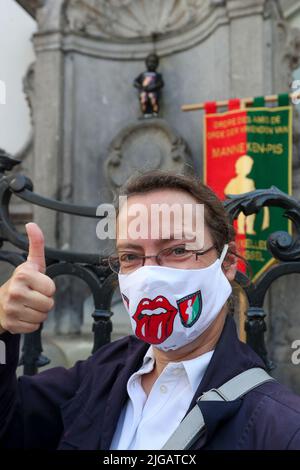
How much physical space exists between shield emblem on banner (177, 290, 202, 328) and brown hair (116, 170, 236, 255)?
169 millimetres

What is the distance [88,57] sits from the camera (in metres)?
6.03

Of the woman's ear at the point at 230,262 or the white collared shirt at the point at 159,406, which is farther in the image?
the woman's ear at the point at 230,262

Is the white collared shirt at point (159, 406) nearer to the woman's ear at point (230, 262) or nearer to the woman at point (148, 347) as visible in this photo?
the woman at point (148, 347)

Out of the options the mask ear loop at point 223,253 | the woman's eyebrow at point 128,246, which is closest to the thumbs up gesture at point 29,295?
the woman's eyebrow at point 128,246

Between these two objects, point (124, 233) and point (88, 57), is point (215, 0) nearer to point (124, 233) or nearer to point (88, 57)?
point (88, 57)

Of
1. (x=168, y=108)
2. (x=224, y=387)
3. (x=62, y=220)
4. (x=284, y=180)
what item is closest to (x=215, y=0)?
(x=168, y=108)

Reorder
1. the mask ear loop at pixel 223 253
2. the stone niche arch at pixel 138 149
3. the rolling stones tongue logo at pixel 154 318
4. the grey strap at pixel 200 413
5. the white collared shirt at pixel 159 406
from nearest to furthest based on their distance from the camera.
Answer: the grey strap at pixel 200 413 < the white collared shirt at pixel 159 406 < the rolling stones tongue logo at pixel 154 318 < the mask ear loop at pixel 223 253 < the stone niche arch at pixel 138 149

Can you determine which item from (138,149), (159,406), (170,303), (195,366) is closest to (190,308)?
(170,303)

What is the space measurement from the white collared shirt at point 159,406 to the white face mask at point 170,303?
7cm

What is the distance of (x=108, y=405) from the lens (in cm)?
145

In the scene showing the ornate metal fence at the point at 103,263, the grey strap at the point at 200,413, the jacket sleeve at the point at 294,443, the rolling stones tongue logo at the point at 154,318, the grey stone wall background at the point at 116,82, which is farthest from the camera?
the grey stone wall background at the point at 116,82

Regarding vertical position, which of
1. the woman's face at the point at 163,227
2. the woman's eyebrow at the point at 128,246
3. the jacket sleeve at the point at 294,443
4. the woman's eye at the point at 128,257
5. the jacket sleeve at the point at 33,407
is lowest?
the jacket sleeve at the point at 33,407

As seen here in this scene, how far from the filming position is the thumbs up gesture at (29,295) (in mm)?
1249
